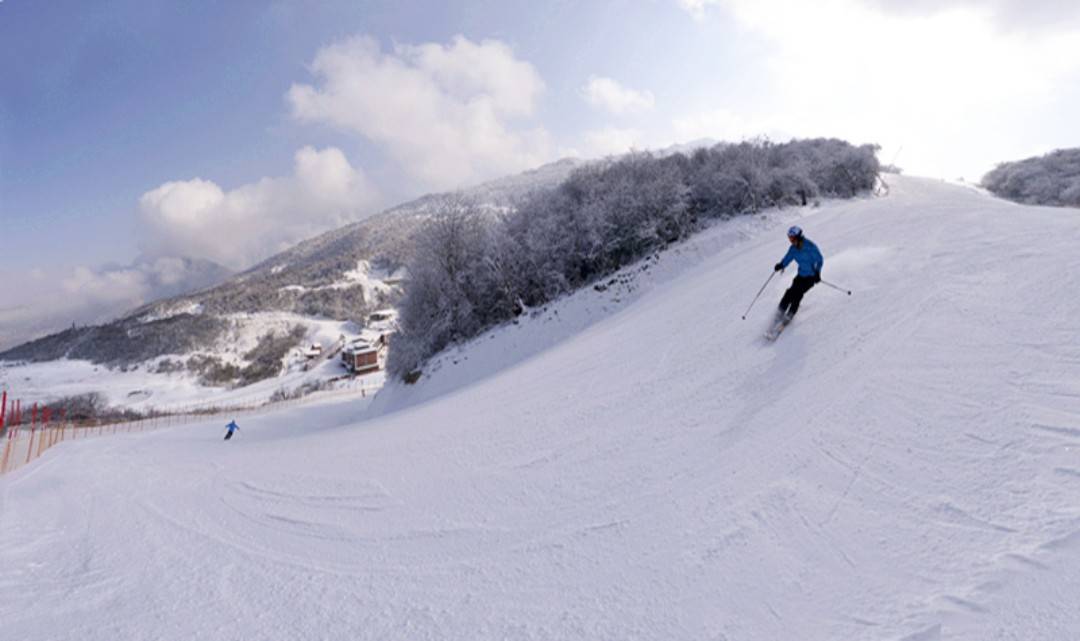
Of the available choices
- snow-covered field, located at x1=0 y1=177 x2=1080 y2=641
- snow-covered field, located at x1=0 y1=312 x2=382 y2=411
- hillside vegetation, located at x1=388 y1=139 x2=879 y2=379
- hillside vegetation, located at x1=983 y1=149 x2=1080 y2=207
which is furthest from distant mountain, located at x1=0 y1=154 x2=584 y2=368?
snow-covered field, located at x1=0 y1=177 x2=1080 y2=641

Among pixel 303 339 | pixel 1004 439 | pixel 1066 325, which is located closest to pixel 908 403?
pixel 1004 439

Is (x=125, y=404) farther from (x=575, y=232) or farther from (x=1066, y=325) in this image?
(x=1066, y=325)

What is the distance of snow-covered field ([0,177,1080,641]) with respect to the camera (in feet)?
8.74

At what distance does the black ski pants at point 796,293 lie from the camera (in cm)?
704

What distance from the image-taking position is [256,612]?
331 cm

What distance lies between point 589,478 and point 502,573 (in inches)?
58.9

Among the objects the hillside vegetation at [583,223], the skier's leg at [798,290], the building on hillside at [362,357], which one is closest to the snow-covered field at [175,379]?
the building on hillside at [362,357]

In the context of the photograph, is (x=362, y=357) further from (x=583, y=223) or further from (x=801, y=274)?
(x=801, y=274)

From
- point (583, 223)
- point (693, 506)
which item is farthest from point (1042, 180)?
point (693, 506)

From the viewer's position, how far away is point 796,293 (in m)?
7.08

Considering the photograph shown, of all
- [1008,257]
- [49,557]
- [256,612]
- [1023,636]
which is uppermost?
[1008,257]

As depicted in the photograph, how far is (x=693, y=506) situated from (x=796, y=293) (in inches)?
196

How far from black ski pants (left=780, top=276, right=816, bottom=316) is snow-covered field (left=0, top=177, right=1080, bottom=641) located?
1.13ft

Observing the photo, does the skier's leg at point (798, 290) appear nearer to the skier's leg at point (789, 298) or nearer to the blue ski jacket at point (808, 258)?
→ the skier's leg at point (789, 298)
